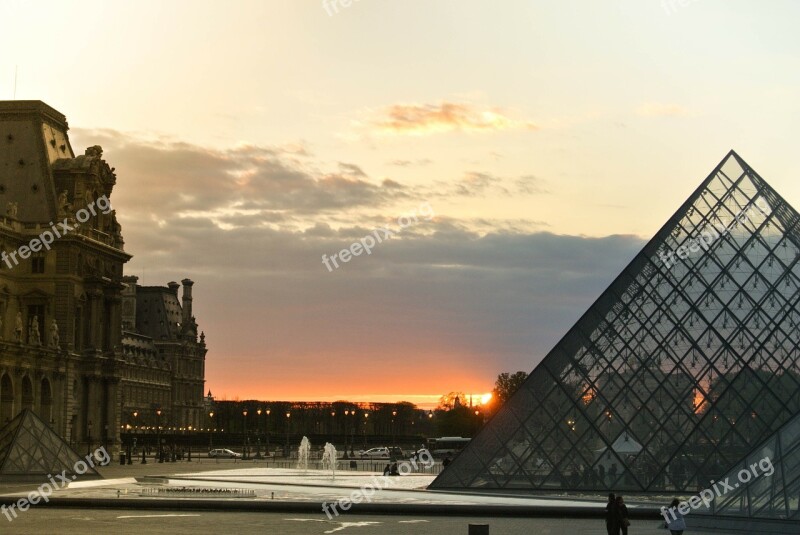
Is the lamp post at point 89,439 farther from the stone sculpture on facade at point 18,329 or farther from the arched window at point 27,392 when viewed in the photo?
the stone sculpture on facade at point 18,329

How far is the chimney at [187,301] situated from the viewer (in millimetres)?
178238

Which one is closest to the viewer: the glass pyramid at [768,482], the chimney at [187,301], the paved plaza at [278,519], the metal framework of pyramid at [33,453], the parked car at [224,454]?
the glass pyramid at [768,482]

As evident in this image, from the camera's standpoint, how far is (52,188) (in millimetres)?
73562

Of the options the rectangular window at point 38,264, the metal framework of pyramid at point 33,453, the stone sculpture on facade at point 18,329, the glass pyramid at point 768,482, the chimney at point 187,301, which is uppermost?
the chimney at point 187,301

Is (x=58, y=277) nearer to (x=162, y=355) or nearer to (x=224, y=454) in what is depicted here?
(x=224, y=454)

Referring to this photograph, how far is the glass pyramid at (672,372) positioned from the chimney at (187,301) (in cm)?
14569

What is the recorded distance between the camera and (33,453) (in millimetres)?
43281

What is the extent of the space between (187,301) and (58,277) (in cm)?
10973

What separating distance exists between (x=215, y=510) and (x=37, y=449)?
17.3 m

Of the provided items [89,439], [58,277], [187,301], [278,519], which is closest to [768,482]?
[278,519]

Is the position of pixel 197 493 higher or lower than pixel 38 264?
lower

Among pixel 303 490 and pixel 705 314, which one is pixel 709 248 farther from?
pixel 303 490

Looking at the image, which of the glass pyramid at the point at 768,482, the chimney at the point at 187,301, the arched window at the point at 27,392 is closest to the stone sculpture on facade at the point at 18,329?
the arched window at the point at 27,392

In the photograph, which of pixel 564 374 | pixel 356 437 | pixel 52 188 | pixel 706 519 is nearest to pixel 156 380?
pixel 356 437
